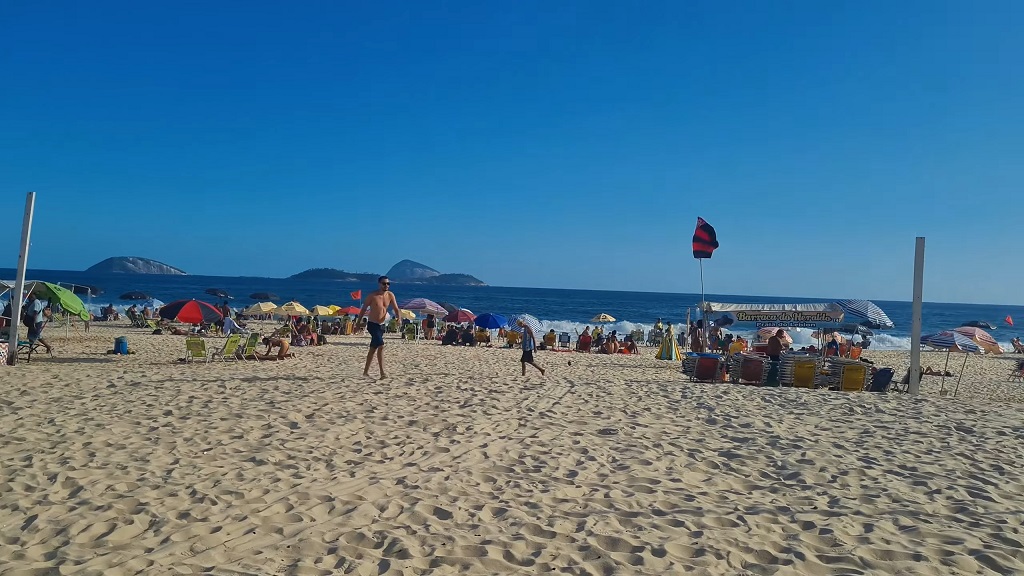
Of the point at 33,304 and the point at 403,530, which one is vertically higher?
the point at 33,304

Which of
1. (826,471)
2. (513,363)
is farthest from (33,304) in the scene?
(826,471)

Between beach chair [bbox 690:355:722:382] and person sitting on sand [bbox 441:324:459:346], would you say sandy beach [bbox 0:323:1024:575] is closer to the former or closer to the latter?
beach chair [bbox 690:355:722:382]

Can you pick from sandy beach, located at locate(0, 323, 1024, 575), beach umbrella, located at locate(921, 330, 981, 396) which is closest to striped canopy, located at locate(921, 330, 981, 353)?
beach umbrella, located at locate(921, 330, 981, 396)

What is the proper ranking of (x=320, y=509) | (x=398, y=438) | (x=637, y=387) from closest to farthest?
(x=320, y=509) < (x=398, y=438) < (x=637, y=387)

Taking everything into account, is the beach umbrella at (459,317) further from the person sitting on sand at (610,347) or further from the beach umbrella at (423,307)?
the person sitting on sand at (610,347)

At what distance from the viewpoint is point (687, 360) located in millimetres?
12812

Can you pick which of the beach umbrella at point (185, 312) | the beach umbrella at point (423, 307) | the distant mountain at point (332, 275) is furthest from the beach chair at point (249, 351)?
the distant mountain at point (332, 275)

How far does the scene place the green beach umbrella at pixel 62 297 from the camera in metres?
12.1

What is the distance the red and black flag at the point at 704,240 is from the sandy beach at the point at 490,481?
7141mm

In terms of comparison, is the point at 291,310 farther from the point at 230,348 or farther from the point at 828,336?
the point at 828,336

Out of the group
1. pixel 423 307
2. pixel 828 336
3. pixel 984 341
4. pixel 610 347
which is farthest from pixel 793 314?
pixel 423 307

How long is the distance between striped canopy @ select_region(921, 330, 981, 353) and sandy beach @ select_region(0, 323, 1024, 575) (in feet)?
14.8

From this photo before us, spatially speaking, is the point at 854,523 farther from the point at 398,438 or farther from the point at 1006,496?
the point at 398,438

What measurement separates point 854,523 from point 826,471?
123cm
